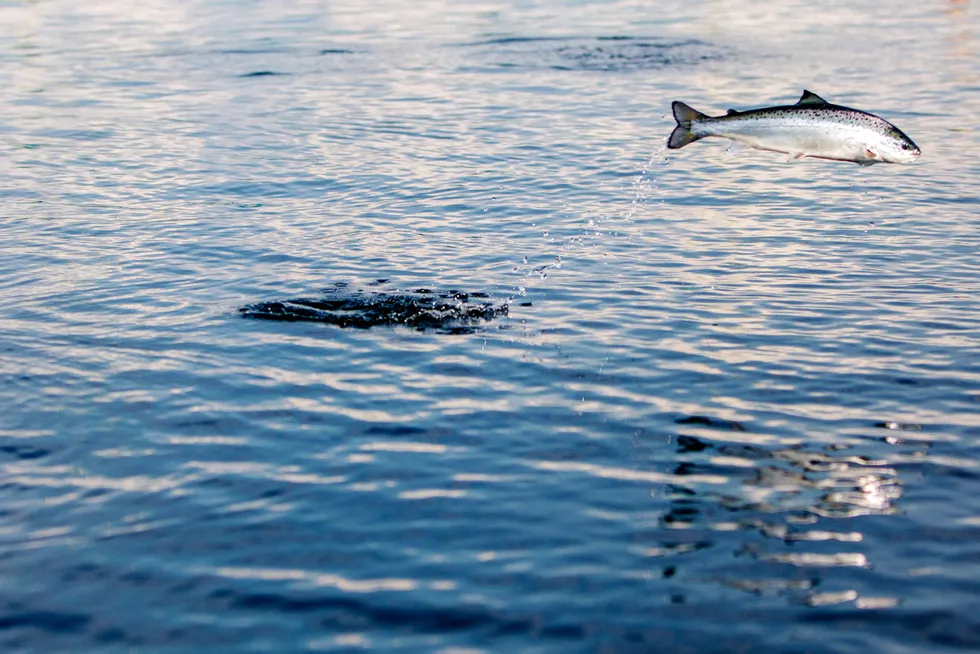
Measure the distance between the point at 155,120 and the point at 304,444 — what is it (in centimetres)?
1736

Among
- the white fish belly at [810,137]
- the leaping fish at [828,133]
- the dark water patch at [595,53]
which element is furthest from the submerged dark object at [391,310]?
the dark water patch at [595,53]

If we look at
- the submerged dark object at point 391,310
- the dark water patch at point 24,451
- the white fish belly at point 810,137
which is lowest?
the dark water patch at point 24,451

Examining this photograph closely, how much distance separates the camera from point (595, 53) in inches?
1292

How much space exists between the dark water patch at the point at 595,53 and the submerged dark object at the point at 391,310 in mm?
18713

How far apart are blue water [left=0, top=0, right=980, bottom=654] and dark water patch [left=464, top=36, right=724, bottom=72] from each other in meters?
7.44

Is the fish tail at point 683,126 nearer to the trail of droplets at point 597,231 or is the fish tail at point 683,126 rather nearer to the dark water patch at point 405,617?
the trail of droplets at point 597,231

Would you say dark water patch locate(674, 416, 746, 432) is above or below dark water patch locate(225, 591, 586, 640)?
above

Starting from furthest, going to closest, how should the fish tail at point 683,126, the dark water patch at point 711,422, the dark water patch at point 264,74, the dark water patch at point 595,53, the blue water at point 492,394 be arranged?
the dark water patch at point 595,53, the dark water patch at point 264,74, the fish tail at point 683,126, the dark water patch at point 711,422, the blue water at point 492,394

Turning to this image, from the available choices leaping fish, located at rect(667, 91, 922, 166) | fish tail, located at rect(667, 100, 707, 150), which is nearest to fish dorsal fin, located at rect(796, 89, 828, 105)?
leaping fish, located at rect(667, 91, 922, 166)

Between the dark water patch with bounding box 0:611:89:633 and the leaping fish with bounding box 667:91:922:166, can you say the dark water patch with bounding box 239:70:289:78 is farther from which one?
the dark water patch with bounding box 0:611:89:633

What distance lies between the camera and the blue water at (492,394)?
23.0ft

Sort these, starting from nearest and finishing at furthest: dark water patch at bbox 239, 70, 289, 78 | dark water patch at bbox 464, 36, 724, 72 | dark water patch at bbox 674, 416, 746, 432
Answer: dark water patch at bbox 674, 416, 746, 432 → dark water patch at bbox 239, 70, 289, 78 → dark water patch at bbox 464, 36, 724, 72

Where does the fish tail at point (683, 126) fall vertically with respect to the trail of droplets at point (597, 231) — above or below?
above

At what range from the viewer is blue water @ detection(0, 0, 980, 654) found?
7012mm
